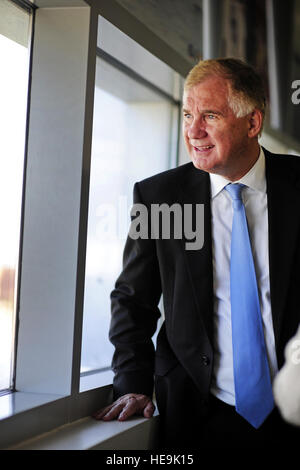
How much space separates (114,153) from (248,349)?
4.30 feet

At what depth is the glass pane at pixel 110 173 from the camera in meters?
2.77

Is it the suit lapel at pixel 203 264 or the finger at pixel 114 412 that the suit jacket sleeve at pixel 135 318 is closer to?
the finger at pixel 114 412

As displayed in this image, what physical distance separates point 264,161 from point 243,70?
0.33m

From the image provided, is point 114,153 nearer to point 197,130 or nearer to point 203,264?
point 197,130

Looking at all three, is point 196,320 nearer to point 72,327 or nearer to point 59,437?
point 72,327

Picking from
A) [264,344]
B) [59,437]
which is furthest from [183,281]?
[59,437]

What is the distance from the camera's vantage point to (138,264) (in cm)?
231

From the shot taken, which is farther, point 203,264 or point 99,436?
point 203,264

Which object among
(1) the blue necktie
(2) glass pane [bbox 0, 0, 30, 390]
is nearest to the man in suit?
(1) the blue necktie

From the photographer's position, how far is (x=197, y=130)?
7.06ft

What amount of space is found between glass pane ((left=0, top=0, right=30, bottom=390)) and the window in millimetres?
385

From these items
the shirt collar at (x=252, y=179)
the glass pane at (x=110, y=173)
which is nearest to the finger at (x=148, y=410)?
the glass pane at (x=110, y=173)

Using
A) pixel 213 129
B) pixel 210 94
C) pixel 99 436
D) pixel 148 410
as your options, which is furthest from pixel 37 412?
pixel 210 94

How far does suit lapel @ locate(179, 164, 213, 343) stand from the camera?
2.14 meters
